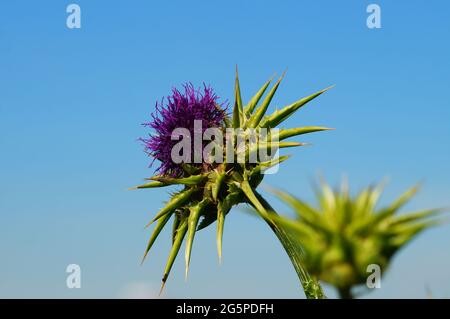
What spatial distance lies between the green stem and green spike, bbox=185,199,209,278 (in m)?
1.01

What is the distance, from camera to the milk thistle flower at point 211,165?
8.89 m

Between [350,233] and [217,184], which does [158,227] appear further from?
[350,233]

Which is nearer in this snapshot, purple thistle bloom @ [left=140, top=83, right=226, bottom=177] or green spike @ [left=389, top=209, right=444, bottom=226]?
green spike @ [left=389, top=209, right=444, bottom=226]

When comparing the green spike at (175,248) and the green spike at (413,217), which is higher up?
the green spike at (413,217)

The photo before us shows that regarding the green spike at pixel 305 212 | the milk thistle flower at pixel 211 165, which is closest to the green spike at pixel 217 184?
the milk thistle flower at pixel 211 165

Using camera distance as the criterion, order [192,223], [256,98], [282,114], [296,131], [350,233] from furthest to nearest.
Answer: [256,98] < [282,114] < [296,131] < [192,223] < [350,233]

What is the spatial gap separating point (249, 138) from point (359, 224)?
21.0ft

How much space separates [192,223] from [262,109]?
2.11 meters

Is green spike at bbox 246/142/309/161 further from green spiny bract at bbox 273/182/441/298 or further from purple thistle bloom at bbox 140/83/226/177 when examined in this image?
green spiny bract at bbox 273/182/441/298

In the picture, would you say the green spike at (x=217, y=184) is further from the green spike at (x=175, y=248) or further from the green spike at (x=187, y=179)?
the green spike at (x=175, y=248)

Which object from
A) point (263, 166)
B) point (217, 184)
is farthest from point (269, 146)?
point (217, 184)

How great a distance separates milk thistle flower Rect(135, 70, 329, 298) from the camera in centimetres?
889

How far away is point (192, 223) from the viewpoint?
351 inches
